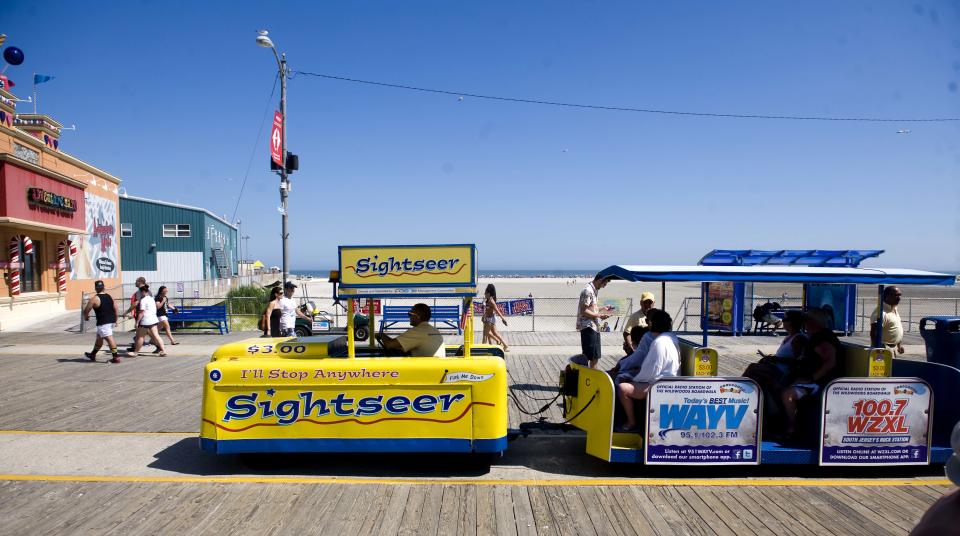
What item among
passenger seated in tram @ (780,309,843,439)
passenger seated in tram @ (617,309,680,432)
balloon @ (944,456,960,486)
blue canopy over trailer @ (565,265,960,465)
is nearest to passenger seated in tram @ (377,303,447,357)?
blue canopy over trailer @ (565,265,960,465)

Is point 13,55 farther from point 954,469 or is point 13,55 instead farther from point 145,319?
point 954,469

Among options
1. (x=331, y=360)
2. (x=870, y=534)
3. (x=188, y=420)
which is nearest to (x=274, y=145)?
(x=188, y=420)

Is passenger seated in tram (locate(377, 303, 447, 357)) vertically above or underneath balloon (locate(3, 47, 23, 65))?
underneath

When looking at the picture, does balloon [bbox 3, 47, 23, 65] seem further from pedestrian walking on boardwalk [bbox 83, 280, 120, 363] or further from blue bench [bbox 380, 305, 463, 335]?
blue bench [bbox 380, 305, 463, 335]

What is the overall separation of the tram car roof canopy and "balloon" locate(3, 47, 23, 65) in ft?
95.2

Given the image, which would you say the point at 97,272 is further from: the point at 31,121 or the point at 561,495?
the point at 561,495

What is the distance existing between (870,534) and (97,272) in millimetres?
27822

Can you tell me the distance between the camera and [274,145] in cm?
1303

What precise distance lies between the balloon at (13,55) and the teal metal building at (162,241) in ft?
39.5

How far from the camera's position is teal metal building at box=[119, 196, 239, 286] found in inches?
1310

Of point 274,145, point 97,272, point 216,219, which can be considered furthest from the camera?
point 216,219

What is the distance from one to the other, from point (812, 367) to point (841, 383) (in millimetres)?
378

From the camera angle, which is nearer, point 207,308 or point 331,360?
point 331,360

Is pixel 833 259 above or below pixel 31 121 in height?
below
